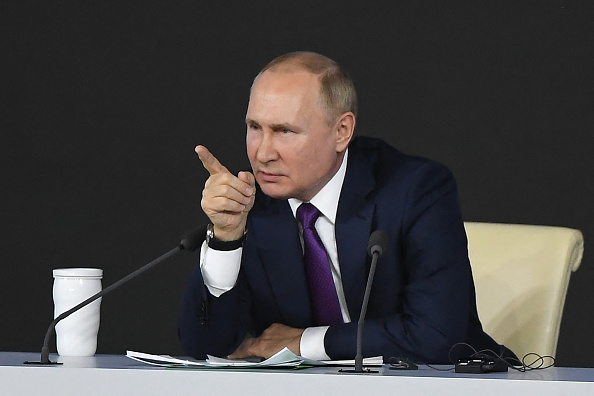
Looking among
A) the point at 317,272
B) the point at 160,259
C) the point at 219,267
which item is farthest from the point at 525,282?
the point at 160,259

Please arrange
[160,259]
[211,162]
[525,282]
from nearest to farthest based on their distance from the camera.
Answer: [160,259]
[211,162]
[525,282]

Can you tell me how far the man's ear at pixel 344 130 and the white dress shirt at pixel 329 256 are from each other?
67mm

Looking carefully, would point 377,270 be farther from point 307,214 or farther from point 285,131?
point 285,131

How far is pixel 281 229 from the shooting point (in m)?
2.30

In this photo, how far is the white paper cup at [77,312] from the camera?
1.96 meters

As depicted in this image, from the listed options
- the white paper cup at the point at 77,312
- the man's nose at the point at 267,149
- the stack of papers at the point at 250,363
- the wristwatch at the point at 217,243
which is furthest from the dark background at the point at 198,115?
the stack of papers at the point at 250,363

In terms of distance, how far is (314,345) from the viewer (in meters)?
2.07

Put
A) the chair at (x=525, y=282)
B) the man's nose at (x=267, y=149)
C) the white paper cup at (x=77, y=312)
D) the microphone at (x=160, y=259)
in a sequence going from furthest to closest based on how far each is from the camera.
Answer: the chair at (x=525, y=282) → the man's nose at (x=267, y=149) → the white paper cup at (x=77, y=312) → the microphone at (x=160, y=259)

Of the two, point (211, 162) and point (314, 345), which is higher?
point (211, 162)

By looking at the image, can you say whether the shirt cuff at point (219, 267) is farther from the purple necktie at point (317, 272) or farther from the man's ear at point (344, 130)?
the man's ear at point (344, 130)

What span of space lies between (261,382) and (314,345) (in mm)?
695

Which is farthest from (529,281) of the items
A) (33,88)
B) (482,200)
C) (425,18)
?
(33,88)

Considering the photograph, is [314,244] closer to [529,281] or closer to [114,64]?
[529,281]

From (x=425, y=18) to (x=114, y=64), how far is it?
3.56 ft
